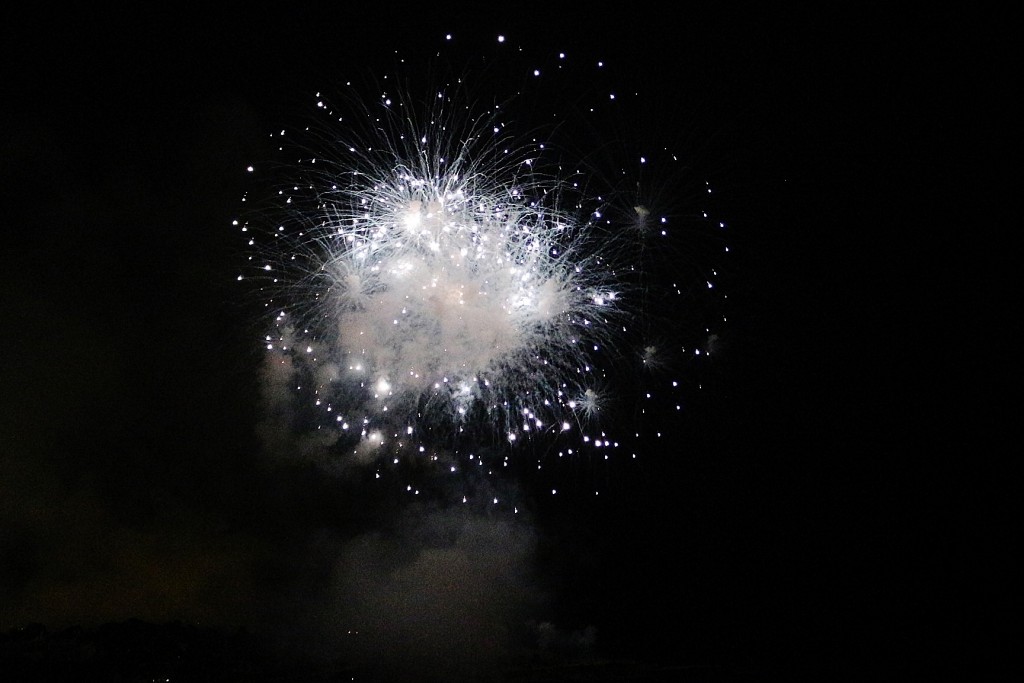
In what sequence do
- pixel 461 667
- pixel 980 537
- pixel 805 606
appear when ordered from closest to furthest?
pixel 980 537 → pixel 805 606 → pixel 461 667

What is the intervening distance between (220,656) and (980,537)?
36312 mm

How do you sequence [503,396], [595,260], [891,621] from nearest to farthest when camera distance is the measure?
[595,260] < [503,396] < [891,621]

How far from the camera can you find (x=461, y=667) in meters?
33.8

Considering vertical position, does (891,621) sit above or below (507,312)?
below

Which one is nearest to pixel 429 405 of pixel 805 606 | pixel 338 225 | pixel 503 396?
pixel 503 396

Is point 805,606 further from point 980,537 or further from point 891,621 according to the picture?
point 980,537

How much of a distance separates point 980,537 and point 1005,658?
491 centimetres

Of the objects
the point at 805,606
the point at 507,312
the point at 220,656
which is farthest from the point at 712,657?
the point at 507,312

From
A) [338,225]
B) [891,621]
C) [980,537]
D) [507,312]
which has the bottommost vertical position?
[891,621]

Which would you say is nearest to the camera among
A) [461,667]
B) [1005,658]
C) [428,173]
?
[428,173]

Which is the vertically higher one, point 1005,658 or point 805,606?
point 805,606

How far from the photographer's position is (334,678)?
34.1m

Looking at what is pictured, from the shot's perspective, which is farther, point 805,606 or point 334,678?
point 334,678

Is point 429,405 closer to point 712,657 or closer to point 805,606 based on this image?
point 805,606
